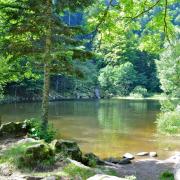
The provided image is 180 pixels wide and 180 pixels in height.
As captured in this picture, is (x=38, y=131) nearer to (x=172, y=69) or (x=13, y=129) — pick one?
(x=13, y=129)

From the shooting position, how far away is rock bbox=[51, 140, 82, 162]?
400 inches

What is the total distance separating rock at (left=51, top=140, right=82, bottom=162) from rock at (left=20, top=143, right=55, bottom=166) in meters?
0.79

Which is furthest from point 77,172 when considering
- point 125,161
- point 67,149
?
point 125,161

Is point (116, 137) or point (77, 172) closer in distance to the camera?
point (77, 172)

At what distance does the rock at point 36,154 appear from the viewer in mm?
8656

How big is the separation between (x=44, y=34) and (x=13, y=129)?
4.31 meters

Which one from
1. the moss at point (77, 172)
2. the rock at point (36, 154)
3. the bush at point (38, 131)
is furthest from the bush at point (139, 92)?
the moss at point (77, 172)

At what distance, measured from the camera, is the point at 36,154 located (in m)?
8.89

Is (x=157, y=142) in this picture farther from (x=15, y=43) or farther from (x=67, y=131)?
(x=15, y=43)

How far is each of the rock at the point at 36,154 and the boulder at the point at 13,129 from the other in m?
4.67

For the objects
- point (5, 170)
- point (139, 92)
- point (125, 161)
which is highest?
point (139, 92)

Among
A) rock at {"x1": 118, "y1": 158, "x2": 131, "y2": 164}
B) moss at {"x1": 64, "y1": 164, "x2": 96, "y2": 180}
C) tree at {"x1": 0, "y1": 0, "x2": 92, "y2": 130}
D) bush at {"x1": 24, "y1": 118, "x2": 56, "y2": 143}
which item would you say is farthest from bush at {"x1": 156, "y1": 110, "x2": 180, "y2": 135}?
moss at {"x1": 64, "y1": 164, "x2": 96, "y2": 180}

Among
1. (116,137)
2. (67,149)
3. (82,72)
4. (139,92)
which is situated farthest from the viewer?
(139,92)

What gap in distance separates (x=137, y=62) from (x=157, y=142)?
72186 mm
